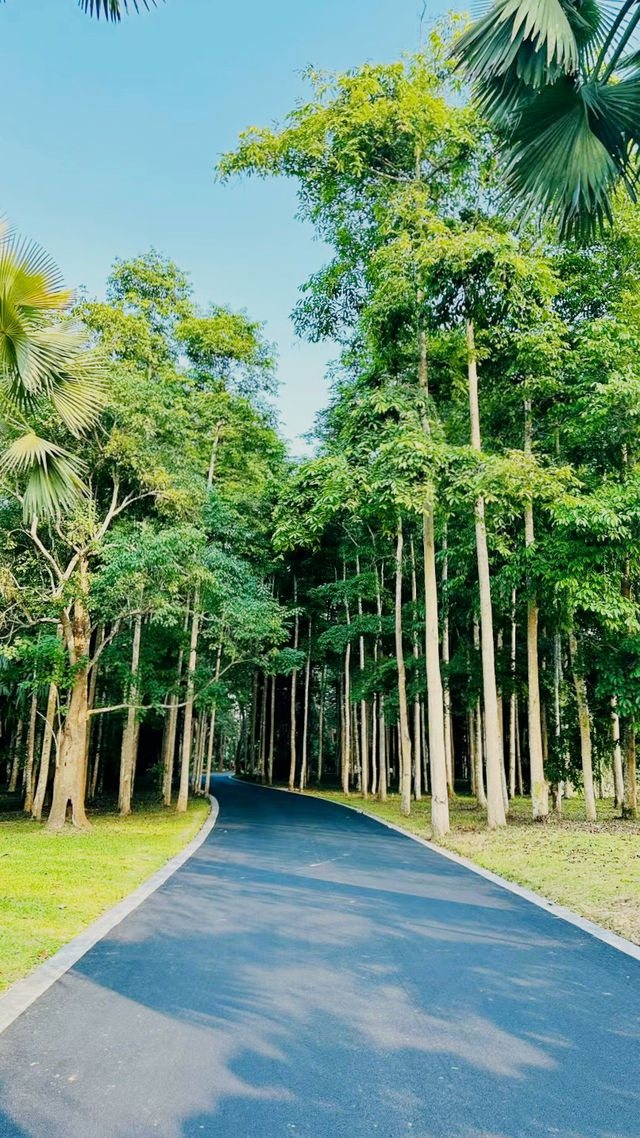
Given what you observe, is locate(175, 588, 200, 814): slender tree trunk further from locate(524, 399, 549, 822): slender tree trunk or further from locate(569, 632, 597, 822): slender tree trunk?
locate(569, 632, 597, 822): slender tree trunk

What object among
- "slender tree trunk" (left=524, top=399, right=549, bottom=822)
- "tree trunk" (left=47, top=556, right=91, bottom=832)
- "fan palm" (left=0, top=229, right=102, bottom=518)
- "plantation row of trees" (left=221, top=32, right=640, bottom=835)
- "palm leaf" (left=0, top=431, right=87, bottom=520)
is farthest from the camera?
"slender tree trunk" (left=524, top=399, right=549, bottom=822)

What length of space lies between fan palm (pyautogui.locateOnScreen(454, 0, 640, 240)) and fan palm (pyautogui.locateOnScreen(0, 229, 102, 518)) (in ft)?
13.2

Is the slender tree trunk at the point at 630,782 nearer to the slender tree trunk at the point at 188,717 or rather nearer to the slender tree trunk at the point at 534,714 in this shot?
the slender tree trunk at the point at 534,714

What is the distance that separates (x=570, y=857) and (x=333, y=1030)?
7112mm

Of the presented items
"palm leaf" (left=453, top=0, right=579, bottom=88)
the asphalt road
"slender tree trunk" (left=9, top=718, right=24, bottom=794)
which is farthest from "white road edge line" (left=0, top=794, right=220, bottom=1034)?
"slender tree trunk" (left=9, top=718, right=24, bottom=794)

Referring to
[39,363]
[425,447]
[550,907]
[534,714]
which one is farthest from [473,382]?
[550,907]

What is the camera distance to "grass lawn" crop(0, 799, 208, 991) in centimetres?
538

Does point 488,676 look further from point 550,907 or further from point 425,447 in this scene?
point 550,907

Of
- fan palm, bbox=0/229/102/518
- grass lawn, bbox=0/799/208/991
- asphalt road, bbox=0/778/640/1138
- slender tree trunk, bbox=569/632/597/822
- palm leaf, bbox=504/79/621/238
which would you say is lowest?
grass lawn, bbox=0/799/208/991

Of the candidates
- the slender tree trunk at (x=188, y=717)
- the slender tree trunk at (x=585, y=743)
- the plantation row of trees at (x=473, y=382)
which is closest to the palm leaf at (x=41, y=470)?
the plantation row of trees at (x=473, y=382)

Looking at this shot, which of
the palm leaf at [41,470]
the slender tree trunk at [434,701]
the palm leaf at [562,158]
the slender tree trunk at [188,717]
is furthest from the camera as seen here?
the slender tree trunk at [188,717]

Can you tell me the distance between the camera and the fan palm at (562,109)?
5.62m

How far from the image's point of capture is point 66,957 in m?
4.94

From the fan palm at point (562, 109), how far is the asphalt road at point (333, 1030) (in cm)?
596
